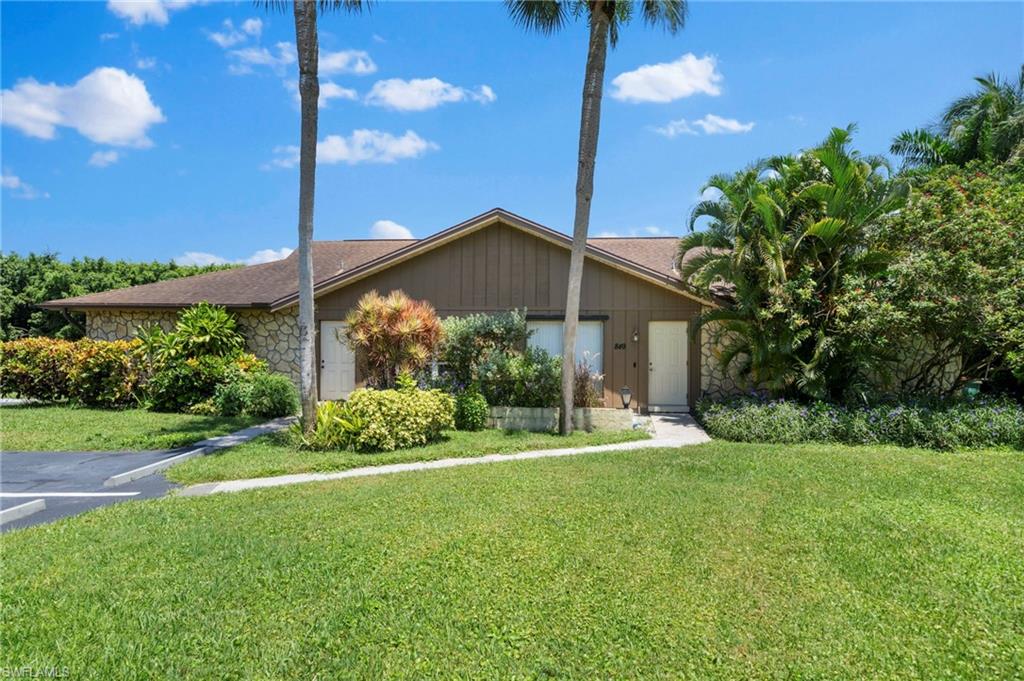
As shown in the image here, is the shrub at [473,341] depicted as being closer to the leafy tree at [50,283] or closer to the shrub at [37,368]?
the shrub at [37,368]

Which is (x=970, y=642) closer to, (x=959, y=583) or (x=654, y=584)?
(x=959, y=583)

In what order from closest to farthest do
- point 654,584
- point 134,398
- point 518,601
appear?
point 518,601, point 654,584, point 134,398

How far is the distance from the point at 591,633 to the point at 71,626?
336 cm

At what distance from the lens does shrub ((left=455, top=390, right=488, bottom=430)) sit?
36.0 ft

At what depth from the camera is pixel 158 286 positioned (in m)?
17.2

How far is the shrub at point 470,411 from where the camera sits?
10969mm

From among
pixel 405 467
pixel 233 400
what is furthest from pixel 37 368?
pixel 405 467

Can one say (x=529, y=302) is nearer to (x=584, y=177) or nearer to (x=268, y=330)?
(x=584, y=177)

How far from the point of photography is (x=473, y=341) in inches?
447

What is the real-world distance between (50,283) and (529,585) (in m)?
27.4

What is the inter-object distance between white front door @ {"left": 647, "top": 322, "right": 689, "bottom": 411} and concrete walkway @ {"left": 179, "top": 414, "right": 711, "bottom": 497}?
6.14ft

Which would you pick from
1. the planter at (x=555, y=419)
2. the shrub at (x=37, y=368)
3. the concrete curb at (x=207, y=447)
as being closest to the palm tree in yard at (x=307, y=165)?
the concrete curb at (x=207, y=447)

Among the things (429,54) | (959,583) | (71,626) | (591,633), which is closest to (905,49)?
(429,54)

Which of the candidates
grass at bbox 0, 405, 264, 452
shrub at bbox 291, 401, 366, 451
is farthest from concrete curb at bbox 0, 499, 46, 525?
shrub at bbox 291, 401, 366, 451
